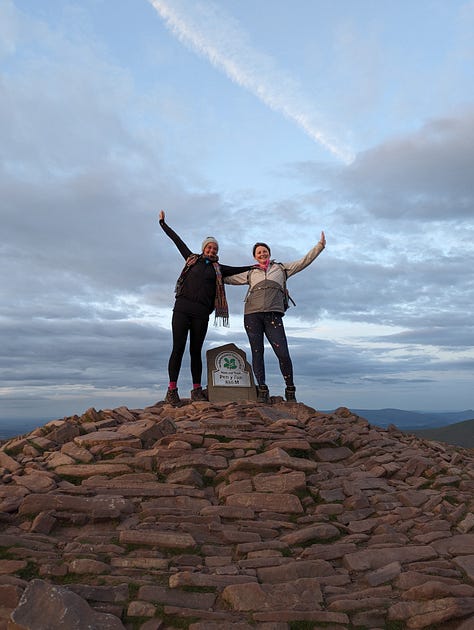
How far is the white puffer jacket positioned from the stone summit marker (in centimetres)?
102

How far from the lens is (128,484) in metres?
7.37

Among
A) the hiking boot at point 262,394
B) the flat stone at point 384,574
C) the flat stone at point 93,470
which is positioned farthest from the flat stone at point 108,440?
the flat stone at point 384,574

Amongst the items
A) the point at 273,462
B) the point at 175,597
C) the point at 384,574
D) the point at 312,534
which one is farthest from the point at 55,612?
the point at 273,462

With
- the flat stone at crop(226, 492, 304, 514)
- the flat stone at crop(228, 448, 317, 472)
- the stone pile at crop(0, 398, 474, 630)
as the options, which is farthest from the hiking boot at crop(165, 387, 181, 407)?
the flat stone at crop(226, 492, 304, 514)

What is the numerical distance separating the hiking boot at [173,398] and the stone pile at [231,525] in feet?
1.93

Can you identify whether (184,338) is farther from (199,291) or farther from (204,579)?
(204,579)

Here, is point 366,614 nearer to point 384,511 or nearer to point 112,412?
point 384,511

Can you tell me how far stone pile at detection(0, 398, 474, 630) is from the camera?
494 centimetres

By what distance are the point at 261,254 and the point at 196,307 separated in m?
1.86

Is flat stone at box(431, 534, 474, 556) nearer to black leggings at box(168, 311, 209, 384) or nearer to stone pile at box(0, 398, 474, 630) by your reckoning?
stone pile at box(0, 398, 474, 630)

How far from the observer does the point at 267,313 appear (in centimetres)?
1097

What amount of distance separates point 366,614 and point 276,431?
162 inches

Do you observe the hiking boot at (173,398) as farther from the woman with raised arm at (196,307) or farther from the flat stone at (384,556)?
the flat stone at (384,556)

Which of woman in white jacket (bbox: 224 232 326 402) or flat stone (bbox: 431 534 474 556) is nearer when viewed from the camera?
flat stone (bbox: 431 534 474 556)
